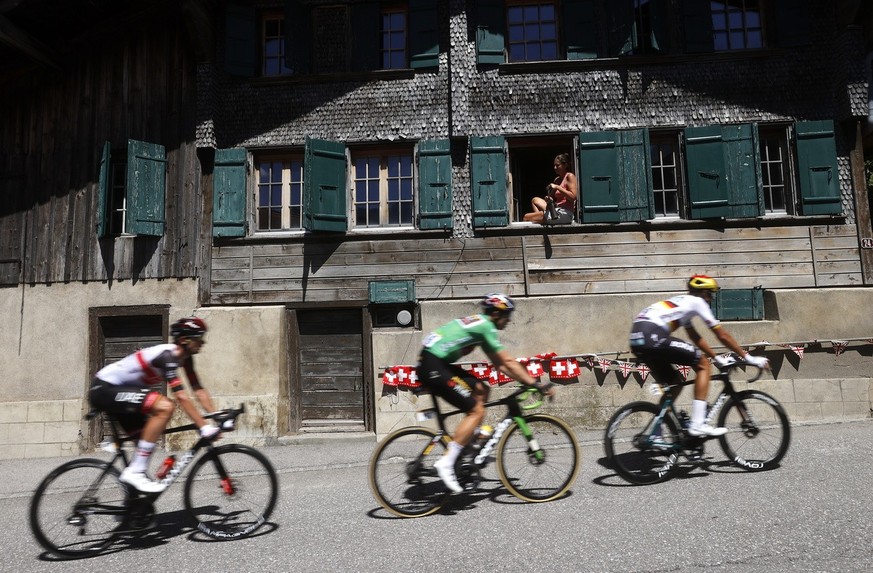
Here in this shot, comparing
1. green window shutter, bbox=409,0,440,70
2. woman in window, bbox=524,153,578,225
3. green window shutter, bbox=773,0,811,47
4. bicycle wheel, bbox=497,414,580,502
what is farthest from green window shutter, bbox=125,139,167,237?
green window shutter, bbox=773,0,811,47

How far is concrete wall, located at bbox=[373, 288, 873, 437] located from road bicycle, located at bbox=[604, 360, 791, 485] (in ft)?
12.4

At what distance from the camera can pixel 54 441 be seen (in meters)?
10.6

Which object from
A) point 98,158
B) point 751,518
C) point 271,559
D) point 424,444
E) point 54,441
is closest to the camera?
point 271,559

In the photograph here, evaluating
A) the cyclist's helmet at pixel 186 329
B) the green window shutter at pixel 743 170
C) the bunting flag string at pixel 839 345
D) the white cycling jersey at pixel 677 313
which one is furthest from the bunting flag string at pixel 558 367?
the cyclist's helmet at pixel 186 329

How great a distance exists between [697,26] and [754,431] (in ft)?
26.5

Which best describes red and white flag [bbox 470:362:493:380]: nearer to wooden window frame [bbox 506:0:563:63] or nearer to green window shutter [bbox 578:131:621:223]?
green window shutter [bbox 578:131:621:223]

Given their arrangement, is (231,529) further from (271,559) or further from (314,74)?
(314,74)

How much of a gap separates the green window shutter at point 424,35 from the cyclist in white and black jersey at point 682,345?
725 cm

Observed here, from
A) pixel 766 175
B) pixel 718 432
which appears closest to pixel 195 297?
pixel 718 432

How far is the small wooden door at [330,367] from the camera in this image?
10789mm

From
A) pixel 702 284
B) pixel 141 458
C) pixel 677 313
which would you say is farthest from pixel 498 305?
pixel 141 458

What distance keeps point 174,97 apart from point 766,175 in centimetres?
1111

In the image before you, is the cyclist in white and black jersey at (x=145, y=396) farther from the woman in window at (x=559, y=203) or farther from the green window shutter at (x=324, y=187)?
the woman in window at (x=559, y=203)

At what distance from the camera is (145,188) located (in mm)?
10820
